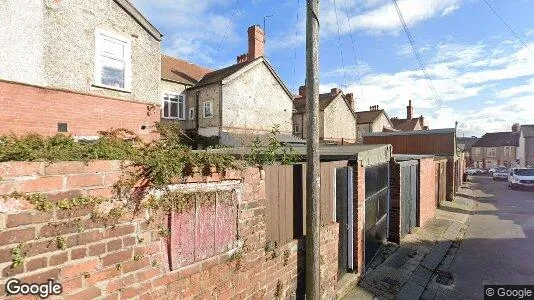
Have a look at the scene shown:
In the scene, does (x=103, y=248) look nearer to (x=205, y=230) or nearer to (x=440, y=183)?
(x=205, y=230)

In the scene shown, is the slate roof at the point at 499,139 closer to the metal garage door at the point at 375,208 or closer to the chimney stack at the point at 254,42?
the chimney stack at the point at 254,42

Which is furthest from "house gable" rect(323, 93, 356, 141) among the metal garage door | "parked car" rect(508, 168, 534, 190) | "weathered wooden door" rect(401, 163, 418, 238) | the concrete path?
the metal garage door

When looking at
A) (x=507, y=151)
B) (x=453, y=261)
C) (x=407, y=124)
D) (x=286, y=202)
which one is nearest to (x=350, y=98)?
(x=407, y=124)

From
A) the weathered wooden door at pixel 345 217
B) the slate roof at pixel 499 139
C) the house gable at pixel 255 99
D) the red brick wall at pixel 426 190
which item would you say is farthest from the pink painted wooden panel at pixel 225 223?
the slate roof at pixel 499 139

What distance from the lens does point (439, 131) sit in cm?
2098

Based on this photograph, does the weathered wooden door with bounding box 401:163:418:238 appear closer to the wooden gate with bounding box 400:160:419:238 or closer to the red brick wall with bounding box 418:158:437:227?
the wooden gate with bounding box 400:160:419:238

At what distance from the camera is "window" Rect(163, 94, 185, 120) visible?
67.6 feet

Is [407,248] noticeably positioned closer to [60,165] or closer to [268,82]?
[60,165]

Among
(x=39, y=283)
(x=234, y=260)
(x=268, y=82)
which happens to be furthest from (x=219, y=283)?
(x=268, y=82)

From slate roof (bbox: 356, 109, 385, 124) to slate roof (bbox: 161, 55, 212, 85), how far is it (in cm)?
2180

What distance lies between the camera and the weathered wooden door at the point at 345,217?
6.06 m

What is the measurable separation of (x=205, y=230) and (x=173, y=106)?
19.2 m

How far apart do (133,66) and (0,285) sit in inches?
422

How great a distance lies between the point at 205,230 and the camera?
10.5 feet
